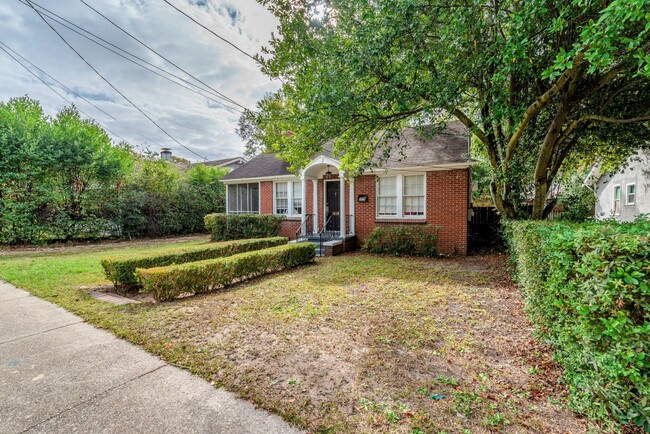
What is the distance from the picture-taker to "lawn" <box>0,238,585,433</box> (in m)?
2.52

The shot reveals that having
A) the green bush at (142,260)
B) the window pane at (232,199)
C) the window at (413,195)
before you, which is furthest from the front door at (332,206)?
the window pane at (232,199)

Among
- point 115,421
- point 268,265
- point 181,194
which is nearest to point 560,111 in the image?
point 268,265

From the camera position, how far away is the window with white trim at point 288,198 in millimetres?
14273

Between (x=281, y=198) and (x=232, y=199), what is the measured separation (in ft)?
12.5

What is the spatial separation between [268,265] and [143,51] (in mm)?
10518

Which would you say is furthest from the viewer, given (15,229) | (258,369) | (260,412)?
(15,229)

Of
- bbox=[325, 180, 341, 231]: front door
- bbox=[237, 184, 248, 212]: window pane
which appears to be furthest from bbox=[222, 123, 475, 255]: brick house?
bbox=[237, 184, 248, 212]: window pane

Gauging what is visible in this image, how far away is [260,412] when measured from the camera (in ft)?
8.32

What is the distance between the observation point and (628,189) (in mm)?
13039

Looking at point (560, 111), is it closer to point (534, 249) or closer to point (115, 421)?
point (534, 249)

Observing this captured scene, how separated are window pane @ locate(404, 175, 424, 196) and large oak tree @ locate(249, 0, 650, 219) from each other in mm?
3242

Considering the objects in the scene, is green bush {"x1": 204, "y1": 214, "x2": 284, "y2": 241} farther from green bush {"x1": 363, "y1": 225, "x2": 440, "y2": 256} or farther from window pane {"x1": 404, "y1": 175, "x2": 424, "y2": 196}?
window pane {"x1": 404, "y1": 175, "x2": 424, "y2": 196}

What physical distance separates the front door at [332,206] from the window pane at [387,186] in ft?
7.05

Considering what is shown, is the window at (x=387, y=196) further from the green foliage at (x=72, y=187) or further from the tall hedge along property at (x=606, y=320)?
the green foliage at (x=72, y=187)
